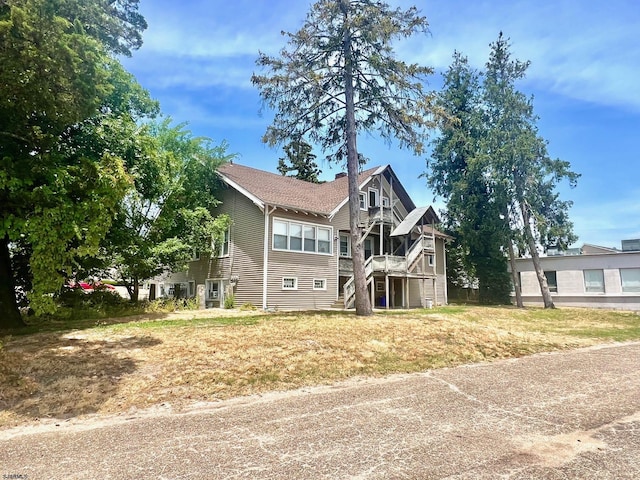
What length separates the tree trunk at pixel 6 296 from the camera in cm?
1223

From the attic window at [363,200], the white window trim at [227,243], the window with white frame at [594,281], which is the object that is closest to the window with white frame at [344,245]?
the attic window at [363,200]

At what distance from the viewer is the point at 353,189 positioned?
53.7 feet

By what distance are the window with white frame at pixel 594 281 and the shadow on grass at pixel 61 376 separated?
31.0 metres

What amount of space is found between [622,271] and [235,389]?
31.6 m

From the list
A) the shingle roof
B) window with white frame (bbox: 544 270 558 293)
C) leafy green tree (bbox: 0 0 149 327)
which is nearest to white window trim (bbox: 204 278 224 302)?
the shingle roof

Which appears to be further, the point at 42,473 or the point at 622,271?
the point at 622,271

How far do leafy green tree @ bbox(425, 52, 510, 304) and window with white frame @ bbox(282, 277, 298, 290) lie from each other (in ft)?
52.3

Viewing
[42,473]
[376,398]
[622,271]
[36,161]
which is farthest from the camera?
[622,271]

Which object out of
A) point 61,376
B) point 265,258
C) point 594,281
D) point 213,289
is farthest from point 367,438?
point 594,281

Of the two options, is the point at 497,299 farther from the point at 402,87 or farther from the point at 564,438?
the point at 564,438

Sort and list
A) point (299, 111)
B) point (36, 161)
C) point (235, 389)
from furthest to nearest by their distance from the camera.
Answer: point (299, 111) < point (36, 161) < point (235, 389)

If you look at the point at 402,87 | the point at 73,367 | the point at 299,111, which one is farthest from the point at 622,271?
the point at 73,367

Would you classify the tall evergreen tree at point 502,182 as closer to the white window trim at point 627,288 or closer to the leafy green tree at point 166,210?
the white window trim at point 627,288

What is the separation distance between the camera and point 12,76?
263 inches
